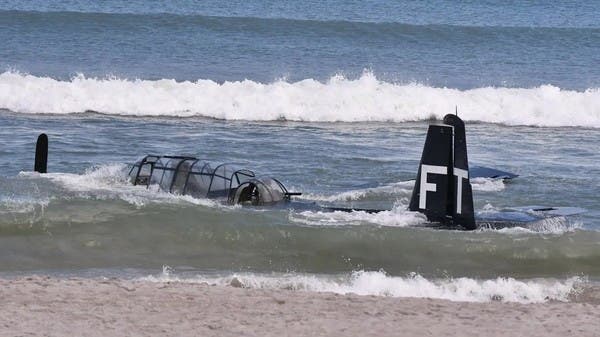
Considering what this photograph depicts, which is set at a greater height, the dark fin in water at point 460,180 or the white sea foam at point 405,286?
the dark fin in water at point 460,180

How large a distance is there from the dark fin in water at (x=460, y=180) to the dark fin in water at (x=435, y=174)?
0.12m

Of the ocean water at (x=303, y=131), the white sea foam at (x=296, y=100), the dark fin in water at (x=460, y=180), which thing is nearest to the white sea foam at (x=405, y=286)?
the ocean water at (x=303, y=131)

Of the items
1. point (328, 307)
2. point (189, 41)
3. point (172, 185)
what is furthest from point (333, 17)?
point (328, 307)

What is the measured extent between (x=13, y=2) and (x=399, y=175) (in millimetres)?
30671

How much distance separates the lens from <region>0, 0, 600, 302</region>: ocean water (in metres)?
16.7

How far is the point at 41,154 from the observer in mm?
21625

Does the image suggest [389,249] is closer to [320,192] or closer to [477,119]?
[320,192]

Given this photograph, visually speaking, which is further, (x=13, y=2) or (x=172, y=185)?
(x=13, y=2)

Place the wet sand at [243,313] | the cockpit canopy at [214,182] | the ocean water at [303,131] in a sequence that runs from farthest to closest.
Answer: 1. the cockpit canopy at [214,182]
2. the ocean water at [303,131]
3. the wet sand at [243,313]

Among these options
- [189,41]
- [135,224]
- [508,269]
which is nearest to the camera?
[508,269]

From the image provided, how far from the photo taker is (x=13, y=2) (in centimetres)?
5009

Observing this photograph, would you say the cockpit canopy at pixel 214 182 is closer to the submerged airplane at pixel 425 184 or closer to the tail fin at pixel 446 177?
the submerged airplane at pixel 425 184

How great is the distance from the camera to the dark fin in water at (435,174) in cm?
1706

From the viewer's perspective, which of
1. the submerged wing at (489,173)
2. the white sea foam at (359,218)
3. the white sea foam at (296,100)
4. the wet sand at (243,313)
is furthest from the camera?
the white sea foam at (296,100)
